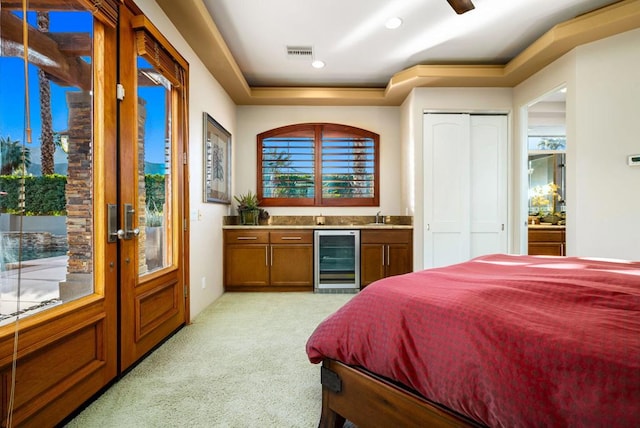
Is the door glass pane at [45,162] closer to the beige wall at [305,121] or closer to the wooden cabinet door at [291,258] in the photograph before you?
the wooden cabinet door at [291,258]

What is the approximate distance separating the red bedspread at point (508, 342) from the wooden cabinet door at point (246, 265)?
107 inches

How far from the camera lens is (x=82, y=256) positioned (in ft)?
5.55

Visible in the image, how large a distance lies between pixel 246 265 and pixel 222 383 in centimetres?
225

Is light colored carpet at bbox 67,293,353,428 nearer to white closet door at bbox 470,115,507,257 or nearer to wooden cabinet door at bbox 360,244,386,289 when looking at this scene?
wooden cabinet door at bbox 360,244,386,289

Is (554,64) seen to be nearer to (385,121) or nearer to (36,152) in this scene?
(385,121)

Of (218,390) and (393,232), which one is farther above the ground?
(393,232)

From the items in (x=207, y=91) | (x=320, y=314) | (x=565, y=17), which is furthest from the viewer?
(x=207, y=91)

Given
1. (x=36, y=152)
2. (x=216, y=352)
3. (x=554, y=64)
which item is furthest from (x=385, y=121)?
(x=36, y=152)

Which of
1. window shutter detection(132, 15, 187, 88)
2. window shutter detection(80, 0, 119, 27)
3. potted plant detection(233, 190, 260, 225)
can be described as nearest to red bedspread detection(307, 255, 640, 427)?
window shutter detection(80, 0, 119, 27)

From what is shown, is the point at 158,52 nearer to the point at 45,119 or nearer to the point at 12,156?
the point at 45,119

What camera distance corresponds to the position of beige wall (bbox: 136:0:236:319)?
2.91 metres

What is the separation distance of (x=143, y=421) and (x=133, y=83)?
198 cm

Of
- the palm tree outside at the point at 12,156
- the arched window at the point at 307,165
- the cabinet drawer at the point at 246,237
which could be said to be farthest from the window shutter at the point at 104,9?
the arched window at the point at 307,165

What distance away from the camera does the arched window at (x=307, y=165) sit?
4.64 metres
